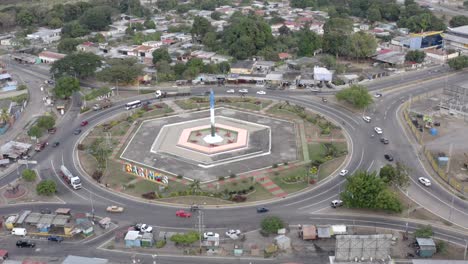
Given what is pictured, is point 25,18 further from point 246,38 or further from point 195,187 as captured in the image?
point 195,187

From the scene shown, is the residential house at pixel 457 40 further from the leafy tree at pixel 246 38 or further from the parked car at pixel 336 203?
the parked car at pixel 336 203

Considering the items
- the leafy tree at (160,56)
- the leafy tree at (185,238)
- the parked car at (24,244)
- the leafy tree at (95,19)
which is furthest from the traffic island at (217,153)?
the leafy tree at (95,19)

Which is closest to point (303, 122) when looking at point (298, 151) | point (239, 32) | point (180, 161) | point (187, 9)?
point (298, 151)

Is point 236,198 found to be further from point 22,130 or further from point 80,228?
point 22,130

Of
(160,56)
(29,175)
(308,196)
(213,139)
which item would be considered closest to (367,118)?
(213,139)

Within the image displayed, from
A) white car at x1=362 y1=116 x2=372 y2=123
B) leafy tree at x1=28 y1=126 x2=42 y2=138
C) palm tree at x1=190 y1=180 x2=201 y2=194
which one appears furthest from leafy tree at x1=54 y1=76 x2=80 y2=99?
white car at x1=362 y1=116 x2=372 y2=123

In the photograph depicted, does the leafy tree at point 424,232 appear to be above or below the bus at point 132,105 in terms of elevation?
below
